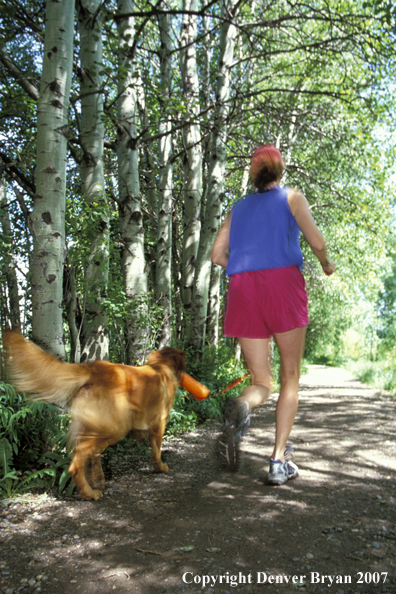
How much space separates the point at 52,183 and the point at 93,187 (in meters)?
1.36

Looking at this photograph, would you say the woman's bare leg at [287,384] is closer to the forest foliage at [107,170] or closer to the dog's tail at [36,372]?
the dog's tail at [36,372]

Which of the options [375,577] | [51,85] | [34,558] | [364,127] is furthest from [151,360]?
[364,127]

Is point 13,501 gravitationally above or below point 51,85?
below

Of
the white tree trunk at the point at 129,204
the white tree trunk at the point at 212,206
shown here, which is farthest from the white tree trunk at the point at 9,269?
the white tree trunk at the point at 212,206

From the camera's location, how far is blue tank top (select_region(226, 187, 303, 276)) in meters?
2.94

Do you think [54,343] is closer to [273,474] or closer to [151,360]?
[151,360]

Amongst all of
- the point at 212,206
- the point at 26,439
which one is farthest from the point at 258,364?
the point at 212,206

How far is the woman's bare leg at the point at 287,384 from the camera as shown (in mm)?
3016

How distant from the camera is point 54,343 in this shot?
3.49 m

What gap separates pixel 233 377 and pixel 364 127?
23.3ft

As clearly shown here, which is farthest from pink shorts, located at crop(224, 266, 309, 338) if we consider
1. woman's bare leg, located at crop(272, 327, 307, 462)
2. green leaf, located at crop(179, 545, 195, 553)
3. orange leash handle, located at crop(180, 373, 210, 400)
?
green leaf, located at crop(179, 545, 195, 553)

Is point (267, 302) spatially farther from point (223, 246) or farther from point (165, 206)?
point (165, 206)

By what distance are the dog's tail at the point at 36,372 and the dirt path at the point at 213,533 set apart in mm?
782

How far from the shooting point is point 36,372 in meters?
2.67
